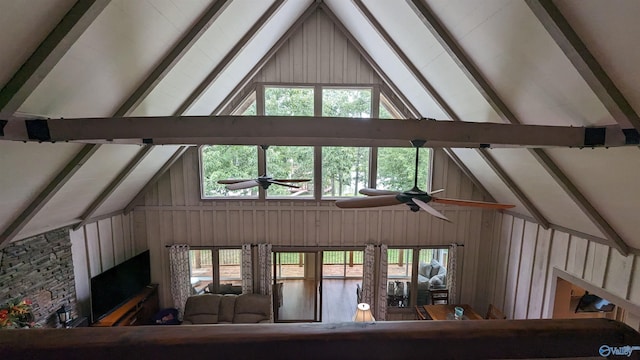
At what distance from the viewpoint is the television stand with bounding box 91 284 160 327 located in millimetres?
5471

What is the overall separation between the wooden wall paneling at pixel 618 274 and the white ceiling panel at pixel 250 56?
6.07 m

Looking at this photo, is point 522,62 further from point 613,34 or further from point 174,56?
point 174,56

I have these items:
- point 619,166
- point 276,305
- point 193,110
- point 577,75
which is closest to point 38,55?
point 193,110

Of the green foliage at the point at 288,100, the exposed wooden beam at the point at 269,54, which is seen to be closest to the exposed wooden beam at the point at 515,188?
the green foliage at the point at 288,100

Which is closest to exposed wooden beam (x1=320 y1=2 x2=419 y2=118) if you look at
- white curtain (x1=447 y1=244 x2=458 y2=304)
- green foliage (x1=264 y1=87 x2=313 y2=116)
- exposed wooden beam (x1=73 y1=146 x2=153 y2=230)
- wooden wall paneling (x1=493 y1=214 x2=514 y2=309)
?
green foliage (x1=264 y1=87 x2=313 y2=116)

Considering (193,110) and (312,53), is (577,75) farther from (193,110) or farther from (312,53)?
(193,110)

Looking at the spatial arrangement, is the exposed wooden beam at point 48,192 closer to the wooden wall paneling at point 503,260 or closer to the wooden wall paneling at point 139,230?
the wooden wall paneling at point 139,230

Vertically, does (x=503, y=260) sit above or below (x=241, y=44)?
below

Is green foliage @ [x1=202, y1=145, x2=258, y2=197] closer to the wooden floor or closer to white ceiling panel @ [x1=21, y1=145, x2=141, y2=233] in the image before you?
white ceiling panel @ [x1=21, y1=145, x2=141, y2=233]

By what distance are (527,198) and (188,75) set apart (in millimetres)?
5877

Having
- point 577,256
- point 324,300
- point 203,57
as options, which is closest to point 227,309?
point 324,300

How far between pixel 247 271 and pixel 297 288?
2013 millimetres

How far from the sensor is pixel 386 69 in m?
5.66

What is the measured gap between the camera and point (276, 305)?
6.96 metres
